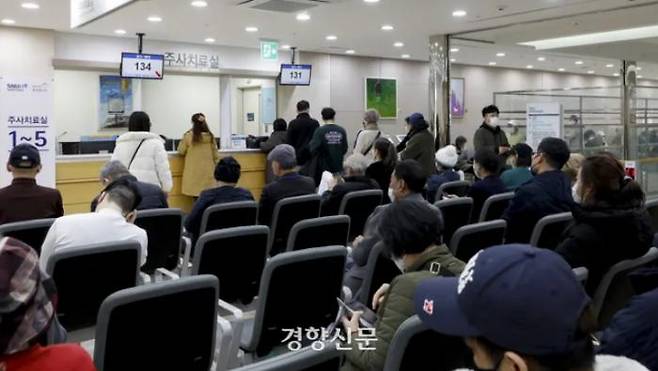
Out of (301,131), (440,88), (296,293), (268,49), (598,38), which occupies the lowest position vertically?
(296,293)

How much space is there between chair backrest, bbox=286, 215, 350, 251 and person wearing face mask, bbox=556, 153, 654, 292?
1.26 metres

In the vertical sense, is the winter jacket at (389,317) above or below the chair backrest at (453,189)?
below

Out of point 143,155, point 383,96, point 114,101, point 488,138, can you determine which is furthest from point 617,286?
point 114,101

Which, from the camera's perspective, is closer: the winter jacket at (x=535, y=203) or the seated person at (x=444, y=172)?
the winter jacket at (x=535, y=203)

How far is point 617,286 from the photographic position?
8.93 ft

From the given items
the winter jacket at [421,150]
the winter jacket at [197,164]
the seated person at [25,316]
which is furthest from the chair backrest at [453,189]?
the seated person at [25,316]

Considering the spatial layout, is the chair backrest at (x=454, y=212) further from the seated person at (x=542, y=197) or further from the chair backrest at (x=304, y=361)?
the chair backrest at (x=304, y=361)

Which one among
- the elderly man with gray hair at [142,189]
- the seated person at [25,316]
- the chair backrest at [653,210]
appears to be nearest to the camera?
the seated person at [25,316]

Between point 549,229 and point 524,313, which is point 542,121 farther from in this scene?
point 524,313

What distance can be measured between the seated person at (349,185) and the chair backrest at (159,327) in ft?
8.63

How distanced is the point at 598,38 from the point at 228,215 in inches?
356

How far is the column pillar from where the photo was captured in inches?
402

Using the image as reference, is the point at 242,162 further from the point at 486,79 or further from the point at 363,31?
the point at 486,79

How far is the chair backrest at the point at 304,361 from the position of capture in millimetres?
1259
